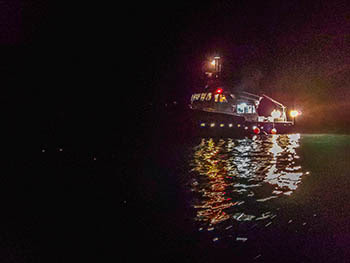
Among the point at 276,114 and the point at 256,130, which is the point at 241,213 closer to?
the point at 256,130

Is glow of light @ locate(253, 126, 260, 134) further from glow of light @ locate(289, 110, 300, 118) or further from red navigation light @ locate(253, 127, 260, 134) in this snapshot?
glow of light @ locate(289, 110, 300, 118)

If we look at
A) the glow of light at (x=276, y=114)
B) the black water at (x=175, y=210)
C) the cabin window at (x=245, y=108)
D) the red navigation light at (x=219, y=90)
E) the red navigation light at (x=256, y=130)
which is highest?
the red navigation light at (x=219, y=90)

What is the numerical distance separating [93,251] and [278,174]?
5.71 meters

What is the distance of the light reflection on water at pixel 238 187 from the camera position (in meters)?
4.59

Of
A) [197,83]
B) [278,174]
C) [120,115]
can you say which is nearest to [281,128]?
[197,83]

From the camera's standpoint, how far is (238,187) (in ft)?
21.1

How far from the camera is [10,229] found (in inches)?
165

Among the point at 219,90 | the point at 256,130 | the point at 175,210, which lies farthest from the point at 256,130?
the point at 175,210

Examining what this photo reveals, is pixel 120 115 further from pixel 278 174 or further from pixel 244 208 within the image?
pixel 244 208

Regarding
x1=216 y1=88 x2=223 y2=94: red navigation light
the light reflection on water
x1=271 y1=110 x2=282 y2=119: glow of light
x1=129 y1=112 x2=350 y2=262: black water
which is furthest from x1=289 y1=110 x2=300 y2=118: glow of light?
x1=129 y1=112 x2=350 y2=262: black water

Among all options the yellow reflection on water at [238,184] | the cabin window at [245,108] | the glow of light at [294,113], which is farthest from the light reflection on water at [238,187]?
the glow of light at [294,113]

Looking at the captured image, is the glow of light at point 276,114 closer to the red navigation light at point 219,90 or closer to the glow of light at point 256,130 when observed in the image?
the glow of light at point 256,130

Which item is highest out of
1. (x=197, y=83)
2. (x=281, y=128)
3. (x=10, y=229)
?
(x=197, y=83)

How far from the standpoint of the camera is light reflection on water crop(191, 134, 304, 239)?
4.59m
